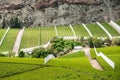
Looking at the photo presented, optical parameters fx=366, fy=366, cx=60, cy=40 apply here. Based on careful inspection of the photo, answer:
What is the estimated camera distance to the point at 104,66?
32.4 meters

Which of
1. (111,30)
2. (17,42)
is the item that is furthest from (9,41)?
(111,30)

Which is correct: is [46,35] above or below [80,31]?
above

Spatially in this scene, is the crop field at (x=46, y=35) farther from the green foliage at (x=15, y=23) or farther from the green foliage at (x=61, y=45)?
the green foliage at (x=15, y=23)

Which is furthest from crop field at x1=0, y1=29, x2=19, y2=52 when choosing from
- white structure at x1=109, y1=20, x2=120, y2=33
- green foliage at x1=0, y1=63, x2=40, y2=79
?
green foliage at x1=0, y1=63, x2=40, y2=79

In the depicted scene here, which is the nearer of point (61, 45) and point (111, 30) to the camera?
point (61, 45)

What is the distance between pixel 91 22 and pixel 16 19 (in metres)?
21.4

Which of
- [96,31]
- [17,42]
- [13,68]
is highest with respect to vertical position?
[13,68]

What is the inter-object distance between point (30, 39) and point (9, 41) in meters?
4.64

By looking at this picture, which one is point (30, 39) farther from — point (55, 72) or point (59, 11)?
point (55, 72)

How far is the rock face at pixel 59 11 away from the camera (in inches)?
4154

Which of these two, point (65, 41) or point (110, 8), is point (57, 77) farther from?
point (110, 8)

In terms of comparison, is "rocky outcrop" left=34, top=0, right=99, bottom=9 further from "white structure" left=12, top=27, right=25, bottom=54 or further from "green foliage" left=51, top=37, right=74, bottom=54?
"green foliage" left=51, top=37, right=74, bottom=54

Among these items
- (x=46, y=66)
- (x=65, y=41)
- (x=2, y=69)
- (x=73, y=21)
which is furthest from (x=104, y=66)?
(x=73, y=21)

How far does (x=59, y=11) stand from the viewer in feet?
358
